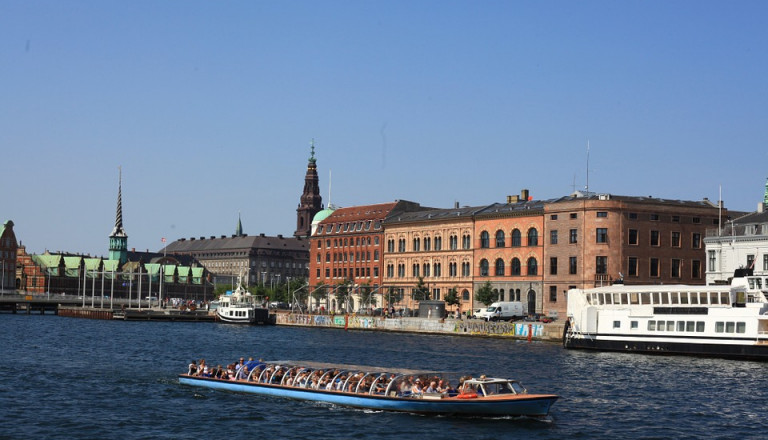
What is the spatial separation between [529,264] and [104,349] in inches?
2589

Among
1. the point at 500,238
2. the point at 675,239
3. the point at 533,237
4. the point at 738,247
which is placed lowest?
the point at 738,247

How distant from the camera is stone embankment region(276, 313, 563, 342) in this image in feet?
382

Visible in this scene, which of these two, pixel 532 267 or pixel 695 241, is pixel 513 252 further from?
pixel 695 241

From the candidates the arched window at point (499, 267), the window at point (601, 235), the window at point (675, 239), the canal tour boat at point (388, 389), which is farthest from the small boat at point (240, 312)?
the canal tour boat at point (388, 389)

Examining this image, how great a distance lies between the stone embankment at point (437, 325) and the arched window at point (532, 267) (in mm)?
16505

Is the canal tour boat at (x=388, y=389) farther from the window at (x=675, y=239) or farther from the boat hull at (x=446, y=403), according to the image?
the window at (x=675, y=239)

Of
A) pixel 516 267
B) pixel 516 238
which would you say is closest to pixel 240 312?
pixel 516 267

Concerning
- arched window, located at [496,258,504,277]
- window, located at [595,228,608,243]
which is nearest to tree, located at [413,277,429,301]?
arched window, located at [496,258,504,277]

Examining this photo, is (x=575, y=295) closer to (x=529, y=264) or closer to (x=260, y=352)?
(x=260, y=352)

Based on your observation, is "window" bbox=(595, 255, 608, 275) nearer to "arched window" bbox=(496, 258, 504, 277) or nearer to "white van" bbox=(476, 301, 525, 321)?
"white van" bbox=(476, 301, 525, 321)

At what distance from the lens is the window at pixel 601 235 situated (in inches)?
5271

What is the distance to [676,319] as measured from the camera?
3649 inches

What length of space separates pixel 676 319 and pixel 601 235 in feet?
138

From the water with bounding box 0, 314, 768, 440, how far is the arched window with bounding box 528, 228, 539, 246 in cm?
3612
